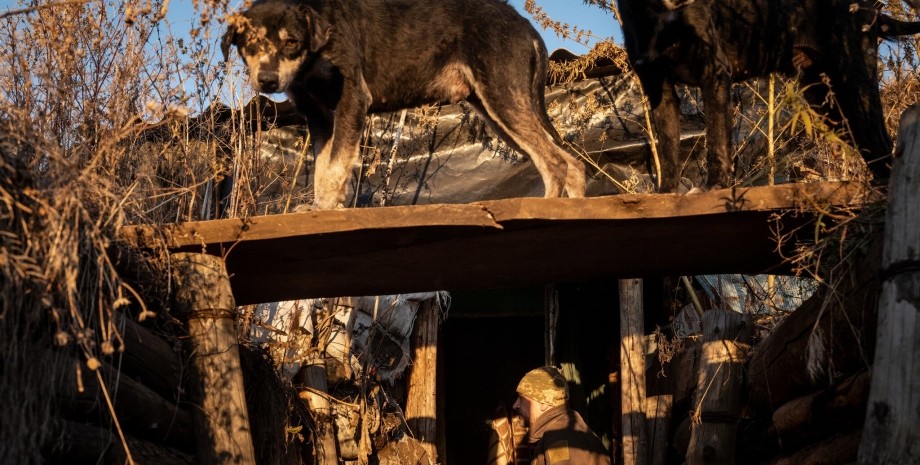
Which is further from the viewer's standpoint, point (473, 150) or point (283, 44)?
point (473, 150)

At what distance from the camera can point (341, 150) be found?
20.5ft

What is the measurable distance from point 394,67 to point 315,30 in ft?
2.14

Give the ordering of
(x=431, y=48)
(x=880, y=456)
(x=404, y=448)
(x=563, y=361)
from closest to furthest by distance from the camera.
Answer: (x=880, y=456) → (x=431, y=48) → (x=404, y=448) → (x=563, y=361)

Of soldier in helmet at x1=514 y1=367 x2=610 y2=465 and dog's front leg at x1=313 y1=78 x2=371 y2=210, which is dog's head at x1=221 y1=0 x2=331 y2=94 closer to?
dog's front leg at x1=313 y1=78 x2=371 y2=210

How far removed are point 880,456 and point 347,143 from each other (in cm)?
369

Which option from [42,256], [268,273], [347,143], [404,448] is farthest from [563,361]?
[42,256]

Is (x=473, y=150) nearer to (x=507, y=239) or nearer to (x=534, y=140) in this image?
(x=534, y=140)

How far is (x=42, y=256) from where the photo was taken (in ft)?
12.3

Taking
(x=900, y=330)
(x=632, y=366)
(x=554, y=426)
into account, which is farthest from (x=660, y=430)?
(x=900, y=330)

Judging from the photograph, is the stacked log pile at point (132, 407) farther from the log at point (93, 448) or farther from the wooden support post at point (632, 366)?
the wooden support post at point (632, 366)

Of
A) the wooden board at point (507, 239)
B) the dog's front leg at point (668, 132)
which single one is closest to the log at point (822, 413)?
the wooden board at point (507, 239)

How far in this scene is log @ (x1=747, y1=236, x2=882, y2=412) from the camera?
4379mm

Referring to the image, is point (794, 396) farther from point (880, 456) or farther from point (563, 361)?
point (563, 361)

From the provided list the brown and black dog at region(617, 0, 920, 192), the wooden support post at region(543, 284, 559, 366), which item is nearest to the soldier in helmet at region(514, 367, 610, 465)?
the brown and black dog at region(617, 0, 920, 192)
